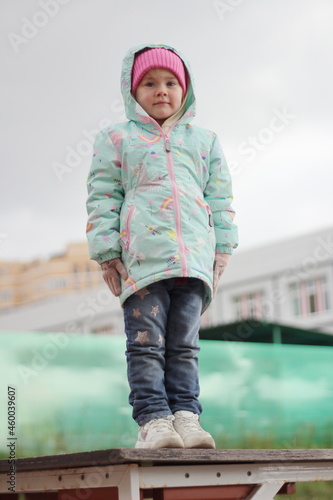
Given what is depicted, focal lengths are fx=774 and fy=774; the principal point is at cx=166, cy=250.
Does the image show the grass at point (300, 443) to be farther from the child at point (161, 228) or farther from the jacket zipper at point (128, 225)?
the jacket zipper at point (128, 225)

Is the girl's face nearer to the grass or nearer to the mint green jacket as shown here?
the mint green jacket

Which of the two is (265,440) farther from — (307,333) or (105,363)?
(307,333)

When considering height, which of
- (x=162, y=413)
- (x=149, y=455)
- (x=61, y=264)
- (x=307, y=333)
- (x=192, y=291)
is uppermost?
(x=61, y=264)

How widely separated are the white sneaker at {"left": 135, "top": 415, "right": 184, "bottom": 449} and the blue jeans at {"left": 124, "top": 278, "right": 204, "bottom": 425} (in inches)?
1.1

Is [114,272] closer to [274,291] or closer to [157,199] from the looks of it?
[157,199]

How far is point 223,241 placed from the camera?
2.56 m

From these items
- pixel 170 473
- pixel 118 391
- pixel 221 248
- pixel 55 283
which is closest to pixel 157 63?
pixel 221 248

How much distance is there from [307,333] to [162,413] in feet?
24.6

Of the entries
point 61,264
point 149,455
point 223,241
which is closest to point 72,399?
point 223,241

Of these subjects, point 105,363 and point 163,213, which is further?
point 105,363

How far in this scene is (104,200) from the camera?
96.3 inches

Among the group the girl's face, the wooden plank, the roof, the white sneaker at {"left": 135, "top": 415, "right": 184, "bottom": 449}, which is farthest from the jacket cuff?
the roof

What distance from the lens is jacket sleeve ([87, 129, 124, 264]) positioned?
239 centimetres

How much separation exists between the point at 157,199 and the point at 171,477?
85cm
